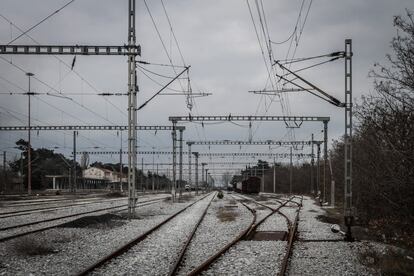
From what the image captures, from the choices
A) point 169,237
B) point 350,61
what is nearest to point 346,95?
point 350,61

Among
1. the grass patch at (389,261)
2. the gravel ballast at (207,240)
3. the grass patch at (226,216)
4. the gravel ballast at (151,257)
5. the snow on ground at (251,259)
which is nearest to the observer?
the grass patch at (389,261)

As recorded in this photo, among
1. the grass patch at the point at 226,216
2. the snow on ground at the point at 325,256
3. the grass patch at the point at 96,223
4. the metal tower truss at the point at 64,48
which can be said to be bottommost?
the grass patch at the point at 226,216

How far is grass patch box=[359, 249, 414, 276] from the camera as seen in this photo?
11508 mm

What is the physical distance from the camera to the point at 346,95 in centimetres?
1816

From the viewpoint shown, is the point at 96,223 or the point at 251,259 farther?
the point at 96,223

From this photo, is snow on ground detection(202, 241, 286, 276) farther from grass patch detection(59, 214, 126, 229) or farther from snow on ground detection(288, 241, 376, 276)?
grass patch detection(59, 214, 126, 229)

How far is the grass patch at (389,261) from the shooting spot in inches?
453

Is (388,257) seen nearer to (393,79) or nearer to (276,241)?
(276,241)

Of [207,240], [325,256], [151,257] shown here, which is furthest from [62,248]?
[325,256]

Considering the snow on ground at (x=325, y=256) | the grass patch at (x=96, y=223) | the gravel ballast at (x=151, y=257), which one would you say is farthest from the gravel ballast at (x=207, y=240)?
the grass patch at (x=96, y=223)

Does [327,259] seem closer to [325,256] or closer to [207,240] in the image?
[325,256]

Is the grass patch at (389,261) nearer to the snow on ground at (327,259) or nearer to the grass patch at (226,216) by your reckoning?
the snow on ground at (327,259)

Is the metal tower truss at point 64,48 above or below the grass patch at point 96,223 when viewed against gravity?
above

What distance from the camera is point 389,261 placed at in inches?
495
